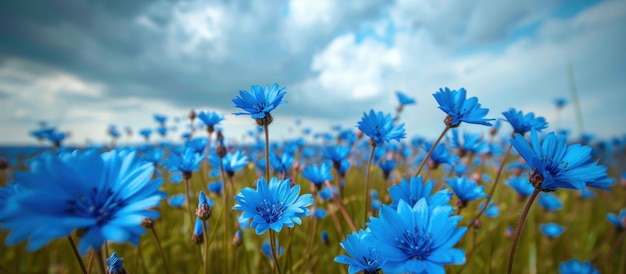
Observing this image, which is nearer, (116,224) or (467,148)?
(116,224)

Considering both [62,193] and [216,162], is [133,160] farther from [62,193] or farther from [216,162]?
[216,162]

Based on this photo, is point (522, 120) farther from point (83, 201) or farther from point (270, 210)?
point (83, 201)

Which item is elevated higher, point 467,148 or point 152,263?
point 467,148

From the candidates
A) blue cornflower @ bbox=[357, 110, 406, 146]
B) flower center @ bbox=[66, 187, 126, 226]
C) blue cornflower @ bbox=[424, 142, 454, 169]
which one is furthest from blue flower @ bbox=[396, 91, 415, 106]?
flower center @ bbox=[66, 187, 126, 226]

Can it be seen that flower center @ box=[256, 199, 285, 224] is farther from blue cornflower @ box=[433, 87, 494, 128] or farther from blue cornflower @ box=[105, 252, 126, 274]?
blue cornflower @ box=[433, 87, 494, 128]

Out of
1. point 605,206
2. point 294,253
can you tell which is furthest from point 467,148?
point 605,206

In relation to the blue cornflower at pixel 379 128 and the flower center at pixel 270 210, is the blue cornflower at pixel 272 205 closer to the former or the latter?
the flower center at pixel 270 210
